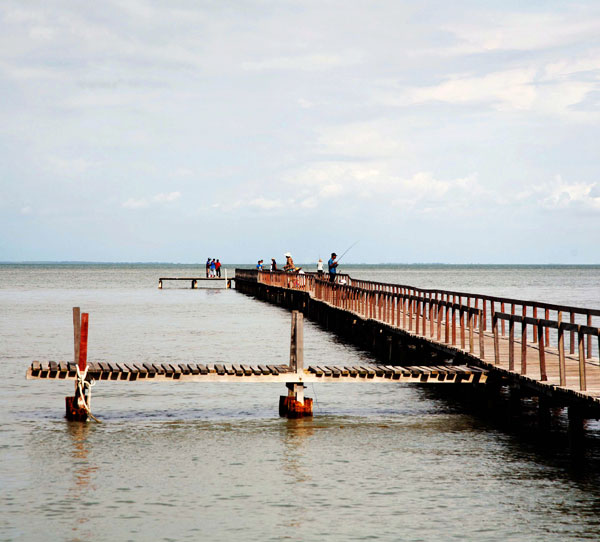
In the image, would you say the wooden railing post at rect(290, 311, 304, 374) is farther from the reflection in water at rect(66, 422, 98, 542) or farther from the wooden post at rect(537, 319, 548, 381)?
the wooden post at rect(537, 319, 548, 381)

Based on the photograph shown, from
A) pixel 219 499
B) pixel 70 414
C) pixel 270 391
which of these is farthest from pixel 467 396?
pixel 219 499

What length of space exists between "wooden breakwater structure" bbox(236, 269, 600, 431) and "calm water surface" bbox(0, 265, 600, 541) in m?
1.05

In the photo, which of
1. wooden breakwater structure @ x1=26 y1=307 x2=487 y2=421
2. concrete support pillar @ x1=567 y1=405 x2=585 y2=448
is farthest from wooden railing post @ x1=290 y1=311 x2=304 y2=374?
concrete support pillar @ x1=567 y1=405 x2=585 y2=448

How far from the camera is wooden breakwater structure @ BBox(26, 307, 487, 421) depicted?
53.8 feet

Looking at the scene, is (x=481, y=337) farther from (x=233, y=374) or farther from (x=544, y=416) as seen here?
(x=233, y=374)

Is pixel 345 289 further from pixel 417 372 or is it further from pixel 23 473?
pixel 23 473

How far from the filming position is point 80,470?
13555 mm

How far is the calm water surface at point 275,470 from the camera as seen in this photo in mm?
10891

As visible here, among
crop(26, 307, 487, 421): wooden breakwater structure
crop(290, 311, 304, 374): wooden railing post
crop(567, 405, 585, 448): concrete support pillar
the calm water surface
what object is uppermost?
crop(290, 311, 304, 374): wooden railing post

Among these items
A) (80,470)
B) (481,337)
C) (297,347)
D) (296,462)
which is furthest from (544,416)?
(80,470)

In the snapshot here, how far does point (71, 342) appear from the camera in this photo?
36.1 metres

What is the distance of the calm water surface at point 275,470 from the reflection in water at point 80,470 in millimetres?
32

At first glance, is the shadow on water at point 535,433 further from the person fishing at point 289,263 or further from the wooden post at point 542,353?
the person fishing at point 289,263

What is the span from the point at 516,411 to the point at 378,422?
8.67ft
